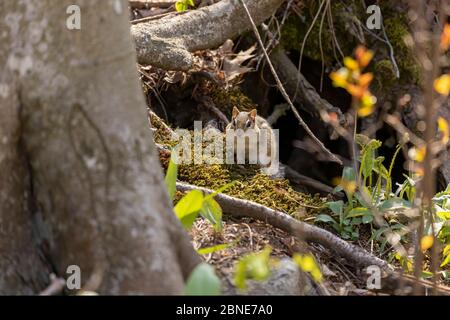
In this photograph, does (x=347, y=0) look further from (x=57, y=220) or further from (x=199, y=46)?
(x=57, y=220)

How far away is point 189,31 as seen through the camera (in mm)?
4922

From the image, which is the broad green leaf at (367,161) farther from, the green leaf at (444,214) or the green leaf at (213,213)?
the green leaf at (213,213)

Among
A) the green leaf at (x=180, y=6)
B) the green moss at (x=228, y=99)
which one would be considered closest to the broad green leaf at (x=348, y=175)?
the green moss at (x=228, y=99)

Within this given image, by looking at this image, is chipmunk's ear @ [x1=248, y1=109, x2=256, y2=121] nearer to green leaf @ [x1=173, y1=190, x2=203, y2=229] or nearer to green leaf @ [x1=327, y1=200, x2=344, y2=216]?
green leaf @ [x1=327, y1=200, x2=344, y2=216]

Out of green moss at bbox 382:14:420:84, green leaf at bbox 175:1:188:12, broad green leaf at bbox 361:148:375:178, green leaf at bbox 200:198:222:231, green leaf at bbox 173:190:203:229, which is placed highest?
green leaf at bbox 175:1:188:12

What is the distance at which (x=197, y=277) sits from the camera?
2139 mm

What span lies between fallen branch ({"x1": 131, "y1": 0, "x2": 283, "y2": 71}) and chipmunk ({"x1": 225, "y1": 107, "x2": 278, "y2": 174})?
19.1 inches

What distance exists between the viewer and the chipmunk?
480 centimetres

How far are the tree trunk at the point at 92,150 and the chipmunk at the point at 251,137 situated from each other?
7.39 feet

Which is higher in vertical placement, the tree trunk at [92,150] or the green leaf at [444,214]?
the tree trunk at [92,150]

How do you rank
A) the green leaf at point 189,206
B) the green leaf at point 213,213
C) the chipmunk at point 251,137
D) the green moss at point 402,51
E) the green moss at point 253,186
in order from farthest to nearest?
the green moss at point 402,51, the chipmunk at point 251,137, the green moss at point 253,186, the green leaf at point 213,213, the green leaf at point 189,206

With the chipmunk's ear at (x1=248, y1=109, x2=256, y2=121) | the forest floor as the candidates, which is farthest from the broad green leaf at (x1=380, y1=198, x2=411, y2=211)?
the chipmunk's ear at (x1=248, y1=109, x2=256, y2=121)

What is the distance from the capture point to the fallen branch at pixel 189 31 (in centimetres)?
460

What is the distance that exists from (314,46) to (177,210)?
330 centimetres
